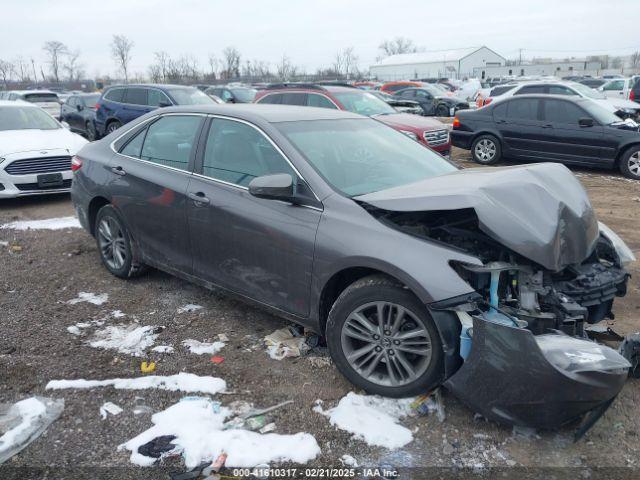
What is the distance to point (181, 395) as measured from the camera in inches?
133

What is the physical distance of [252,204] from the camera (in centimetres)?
378

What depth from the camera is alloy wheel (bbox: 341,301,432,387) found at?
122 inches

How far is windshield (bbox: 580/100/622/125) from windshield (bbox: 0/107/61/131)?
10.2 meters

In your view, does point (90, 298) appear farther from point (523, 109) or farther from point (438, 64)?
point (438, 64)

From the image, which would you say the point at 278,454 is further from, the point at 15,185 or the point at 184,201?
the point at 15,185

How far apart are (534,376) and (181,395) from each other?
2.09 meters

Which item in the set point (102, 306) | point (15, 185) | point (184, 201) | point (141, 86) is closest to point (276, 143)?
point (184, 201)

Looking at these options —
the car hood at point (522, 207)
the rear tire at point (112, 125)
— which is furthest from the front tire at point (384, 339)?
the rear tire at point (112, 125)

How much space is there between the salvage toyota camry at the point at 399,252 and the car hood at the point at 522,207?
0.04ft

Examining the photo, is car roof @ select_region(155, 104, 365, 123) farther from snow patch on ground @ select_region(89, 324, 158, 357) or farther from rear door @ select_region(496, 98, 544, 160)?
rear door @ select_region(496, 98, 544, 160)

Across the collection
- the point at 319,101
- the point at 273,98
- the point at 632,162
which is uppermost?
the point at 273,98

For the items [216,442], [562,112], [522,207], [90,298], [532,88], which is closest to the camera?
[216,442]

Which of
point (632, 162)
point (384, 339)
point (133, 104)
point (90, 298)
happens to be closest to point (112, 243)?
point (90, 298)

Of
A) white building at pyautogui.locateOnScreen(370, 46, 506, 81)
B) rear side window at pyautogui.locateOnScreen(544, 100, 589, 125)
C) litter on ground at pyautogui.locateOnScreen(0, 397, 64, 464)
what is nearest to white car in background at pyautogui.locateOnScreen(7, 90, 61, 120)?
rear side window at pyautogui.locateOnScreen(544, 100, 589, 125)
